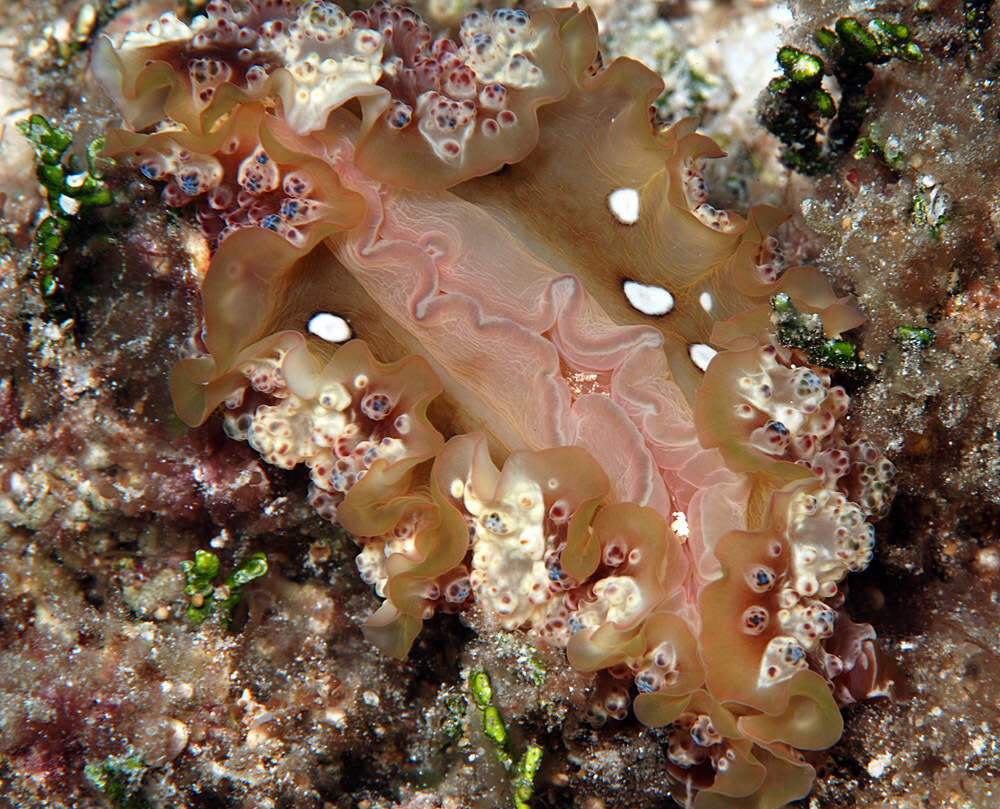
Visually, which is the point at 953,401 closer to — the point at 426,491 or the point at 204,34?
the point at 426,491

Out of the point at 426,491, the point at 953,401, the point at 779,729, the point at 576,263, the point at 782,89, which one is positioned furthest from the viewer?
the point at 782,89

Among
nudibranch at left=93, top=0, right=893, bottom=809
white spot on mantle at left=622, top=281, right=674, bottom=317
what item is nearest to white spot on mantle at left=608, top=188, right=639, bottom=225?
nudibranch at left=93, top=0, right=893, bottom=809

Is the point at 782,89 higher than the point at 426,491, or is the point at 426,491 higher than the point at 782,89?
the point at 782,89

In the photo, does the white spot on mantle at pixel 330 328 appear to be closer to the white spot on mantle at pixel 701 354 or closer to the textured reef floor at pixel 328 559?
the textured reef floor at pixel 328 559

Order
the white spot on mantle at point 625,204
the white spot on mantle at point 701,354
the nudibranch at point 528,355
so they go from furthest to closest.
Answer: the white spot on mantle at point 625,204 → the white spot on mantle at point 701,354 → the nudibranch at point 528,355

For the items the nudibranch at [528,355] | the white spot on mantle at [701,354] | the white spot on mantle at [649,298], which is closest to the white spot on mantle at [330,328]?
the nudibranch at [528,355]

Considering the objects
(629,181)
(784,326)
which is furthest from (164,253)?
(784,326)

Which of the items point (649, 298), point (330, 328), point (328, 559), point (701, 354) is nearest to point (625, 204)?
point (649, 298)
